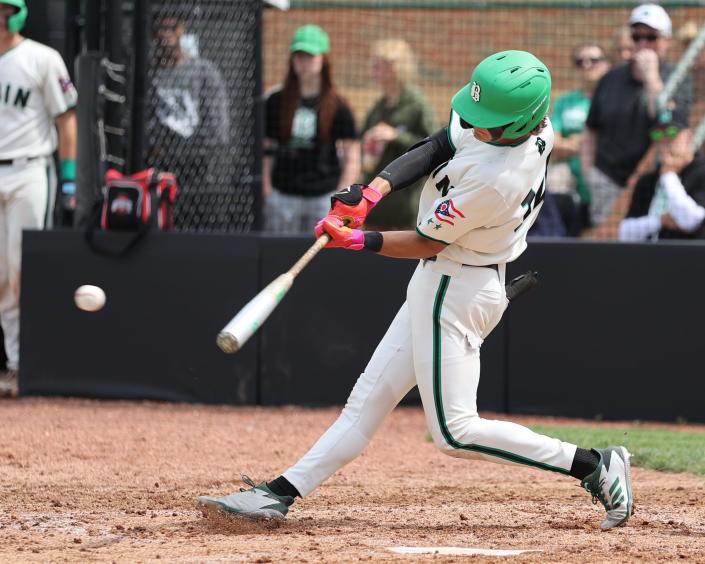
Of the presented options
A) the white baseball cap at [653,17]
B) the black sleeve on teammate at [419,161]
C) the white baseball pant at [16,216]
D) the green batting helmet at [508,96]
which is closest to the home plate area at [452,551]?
the black sleeve on teammate at [419,161]

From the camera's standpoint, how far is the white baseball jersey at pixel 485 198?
438 centimetres

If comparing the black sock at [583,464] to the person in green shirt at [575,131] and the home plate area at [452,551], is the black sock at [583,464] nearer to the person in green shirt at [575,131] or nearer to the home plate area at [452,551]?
the home plate area at [452,551]

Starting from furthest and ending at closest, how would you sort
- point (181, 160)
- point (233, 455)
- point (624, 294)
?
point (181, 160)
point (624, 294)
point (233, 455)

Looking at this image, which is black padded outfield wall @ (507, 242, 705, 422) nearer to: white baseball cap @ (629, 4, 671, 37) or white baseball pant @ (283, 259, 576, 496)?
white baseball cap @ (629, 4, 671, 37)

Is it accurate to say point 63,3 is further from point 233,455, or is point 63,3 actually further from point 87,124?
point 233,455

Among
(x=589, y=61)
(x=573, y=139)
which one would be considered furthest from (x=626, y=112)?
(x=589, y=61)

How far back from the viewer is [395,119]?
29.3 ft

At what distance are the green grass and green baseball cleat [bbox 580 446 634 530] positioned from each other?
62.6 inches

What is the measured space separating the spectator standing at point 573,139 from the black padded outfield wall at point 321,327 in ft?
3.16

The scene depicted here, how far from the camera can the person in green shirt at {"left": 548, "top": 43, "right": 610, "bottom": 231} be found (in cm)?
892

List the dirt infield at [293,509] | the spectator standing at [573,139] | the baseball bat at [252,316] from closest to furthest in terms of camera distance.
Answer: the baseball bat at [252,316] → the dirt infield at [293,509] → the spectator standing at [573,139]

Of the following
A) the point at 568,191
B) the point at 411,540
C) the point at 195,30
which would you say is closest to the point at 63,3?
the point at 195,30

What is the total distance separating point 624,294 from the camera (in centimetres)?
792

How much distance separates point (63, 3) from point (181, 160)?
4.88 ft
